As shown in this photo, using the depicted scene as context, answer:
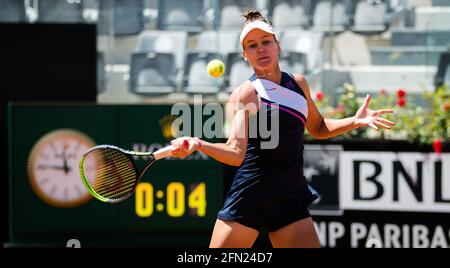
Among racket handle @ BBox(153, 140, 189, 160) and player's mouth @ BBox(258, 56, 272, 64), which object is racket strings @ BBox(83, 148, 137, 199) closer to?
racket handle @ BBox(153, 140, 189, 160)

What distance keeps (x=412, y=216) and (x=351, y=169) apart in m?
0.70

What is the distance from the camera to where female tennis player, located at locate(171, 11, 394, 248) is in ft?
17.2

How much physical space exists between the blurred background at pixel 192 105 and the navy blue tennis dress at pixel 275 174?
252 centimetres

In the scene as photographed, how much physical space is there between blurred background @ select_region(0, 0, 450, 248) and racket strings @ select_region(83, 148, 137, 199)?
3.04 metres

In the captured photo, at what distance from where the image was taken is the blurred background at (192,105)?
8719 millimetres

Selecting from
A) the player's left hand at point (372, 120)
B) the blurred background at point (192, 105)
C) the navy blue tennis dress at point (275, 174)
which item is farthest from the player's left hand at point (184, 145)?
the blurred background at point (192, 105)

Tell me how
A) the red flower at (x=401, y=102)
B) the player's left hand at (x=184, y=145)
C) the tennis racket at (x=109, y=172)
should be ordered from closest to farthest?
the player's left hand at (x=184, y=145), the tennis racket at (x=109, y=172), the red flower at (x=401, y=102)

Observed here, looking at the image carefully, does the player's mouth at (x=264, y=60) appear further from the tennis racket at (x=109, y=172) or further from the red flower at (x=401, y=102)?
the red flower at (x=401, y=102)

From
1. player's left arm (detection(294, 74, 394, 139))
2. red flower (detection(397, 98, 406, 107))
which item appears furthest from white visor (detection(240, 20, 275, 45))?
red flower (detection(397, 98, 406, 107))

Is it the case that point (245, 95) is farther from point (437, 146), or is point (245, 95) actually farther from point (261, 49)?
point (437, 146)

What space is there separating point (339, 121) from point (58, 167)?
4653 millimetres
